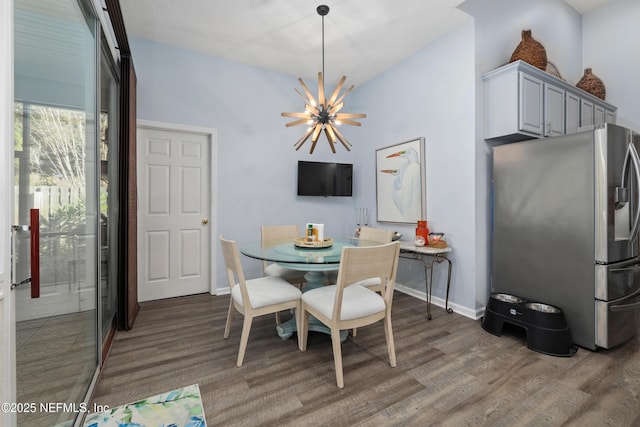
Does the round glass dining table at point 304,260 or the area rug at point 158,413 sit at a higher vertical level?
the round glass dining table at point 304,260

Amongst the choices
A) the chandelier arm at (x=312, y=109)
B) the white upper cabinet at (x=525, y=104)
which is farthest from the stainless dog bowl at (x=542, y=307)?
the chandelier arm at (x=312, y=109)

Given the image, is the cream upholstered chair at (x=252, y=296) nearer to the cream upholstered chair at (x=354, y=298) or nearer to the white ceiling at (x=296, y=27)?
the cream upholstered chair at (x=354, y=298)

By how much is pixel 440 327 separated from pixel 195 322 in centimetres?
233

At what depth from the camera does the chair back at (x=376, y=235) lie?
2.72 metres

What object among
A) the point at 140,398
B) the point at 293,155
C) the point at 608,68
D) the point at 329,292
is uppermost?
the point at 608,68

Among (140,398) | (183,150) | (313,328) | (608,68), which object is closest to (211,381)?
(140,398)

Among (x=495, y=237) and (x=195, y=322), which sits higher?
(x=495, y=237)

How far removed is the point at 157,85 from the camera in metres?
3.22

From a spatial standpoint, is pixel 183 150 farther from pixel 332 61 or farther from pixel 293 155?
pixel 332 61

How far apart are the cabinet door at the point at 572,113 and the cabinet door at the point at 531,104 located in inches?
21.9

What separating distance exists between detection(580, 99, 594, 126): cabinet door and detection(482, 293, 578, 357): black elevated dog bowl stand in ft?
7.48

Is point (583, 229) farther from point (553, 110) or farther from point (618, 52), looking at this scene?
point (618, 52)

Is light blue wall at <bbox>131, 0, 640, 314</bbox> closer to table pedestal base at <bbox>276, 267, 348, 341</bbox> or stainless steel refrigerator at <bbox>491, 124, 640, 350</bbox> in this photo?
stainless steel refrigerator at <bbox>491, 124, 640, 350</bbox>

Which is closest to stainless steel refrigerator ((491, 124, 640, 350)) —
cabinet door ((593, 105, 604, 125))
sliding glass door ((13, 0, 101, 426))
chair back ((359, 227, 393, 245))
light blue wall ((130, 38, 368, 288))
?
chair back ((359, 227, 393, 245))
